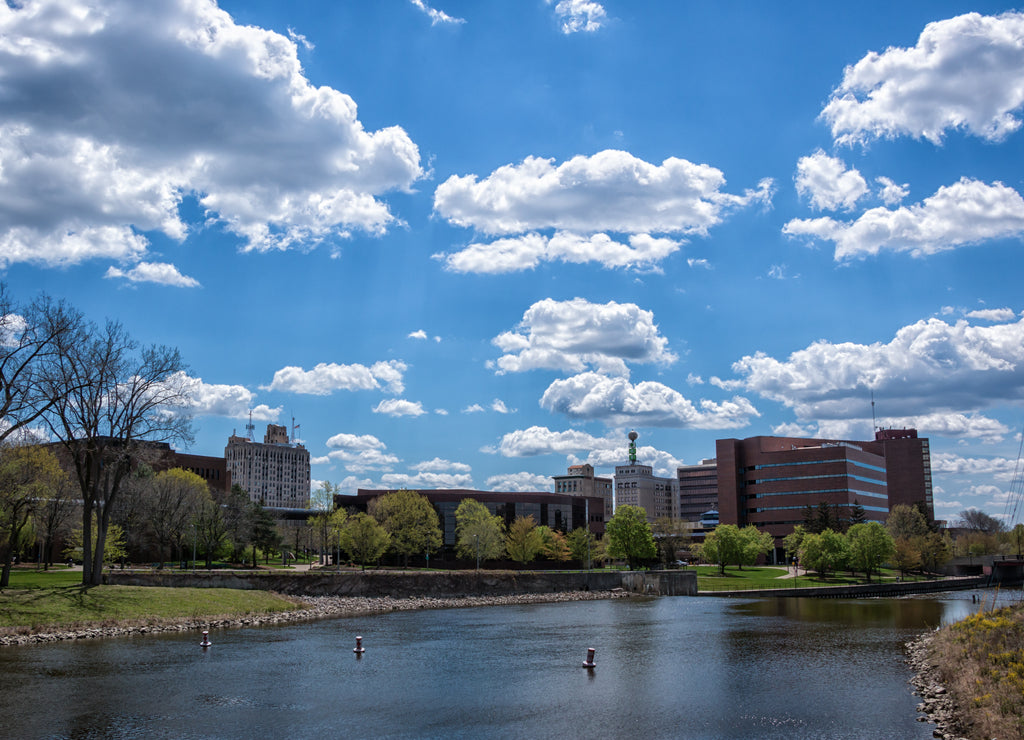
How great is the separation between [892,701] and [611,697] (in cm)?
1073

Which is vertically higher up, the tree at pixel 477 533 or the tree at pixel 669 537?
the tree at pixel 477 533

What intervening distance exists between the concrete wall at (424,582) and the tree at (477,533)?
55.9 ft

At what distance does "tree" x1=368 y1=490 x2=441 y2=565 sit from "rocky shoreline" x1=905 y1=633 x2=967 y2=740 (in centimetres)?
7682

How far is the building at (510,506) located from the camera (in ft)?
419

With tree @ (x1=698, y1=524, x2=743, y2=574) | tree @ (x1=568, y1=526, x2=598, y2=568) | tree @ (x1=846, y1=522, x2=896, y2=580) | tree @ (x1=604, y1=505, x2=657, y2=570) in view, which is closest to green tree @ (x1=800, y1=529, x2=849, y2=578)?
tree @ (x1=846, y1=522, x2=896, y2=580)

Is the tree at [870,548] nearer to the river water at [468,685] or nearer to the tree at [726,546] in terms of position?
the tree at [726,546]

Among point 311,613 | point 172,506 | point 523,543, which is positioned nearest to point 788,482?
point 523,543

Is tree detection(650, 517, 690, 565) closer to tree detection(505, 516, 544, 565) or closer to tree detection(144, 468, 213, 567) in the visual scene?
tree detection(505, 516, 544, 565)

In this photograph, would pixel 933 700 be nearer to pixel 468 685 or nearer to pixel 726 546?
pixel 468 685

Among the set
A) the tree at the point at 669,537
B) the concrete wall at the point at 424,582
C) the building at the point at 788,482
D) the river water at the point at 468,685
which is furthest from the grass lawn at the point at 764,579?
the river water at the point at 468,685

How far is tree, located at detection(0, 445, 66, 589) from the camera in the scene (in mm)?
53812

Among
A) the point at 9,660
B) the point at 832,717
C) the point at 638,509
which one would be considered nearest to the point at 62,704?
the point at 9,660

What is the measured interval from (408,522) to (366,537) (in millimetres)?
8214

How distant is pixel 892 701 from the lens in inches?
1203
